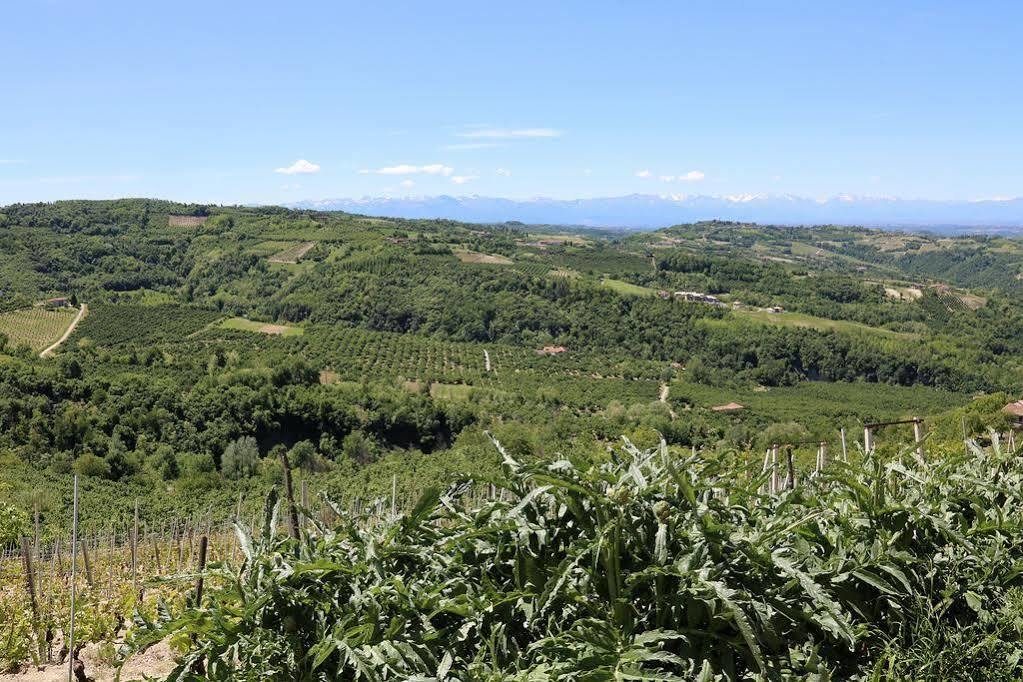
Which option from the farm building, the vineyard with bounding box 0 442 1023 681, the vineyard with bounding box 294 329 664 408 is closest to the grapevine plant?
the vineyard with bounding box 0 442 1023 681

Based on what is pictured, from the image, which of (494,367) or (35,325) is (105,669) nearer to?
(494,367)

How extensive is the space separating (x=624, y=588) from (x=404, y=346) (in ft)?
260

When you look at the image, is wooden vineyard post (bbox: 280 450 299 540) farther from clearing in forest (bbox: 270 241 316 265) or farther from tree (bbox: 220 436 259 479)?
clearing in forest (bbox: 270 241 316 265)

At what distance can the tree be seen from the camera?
4278cm

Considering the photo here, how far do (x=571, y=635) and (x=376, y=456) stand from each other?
51.1m

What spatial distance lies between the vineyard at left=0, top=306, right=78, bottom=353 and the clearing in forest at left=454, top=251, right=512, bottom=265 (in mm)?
61256

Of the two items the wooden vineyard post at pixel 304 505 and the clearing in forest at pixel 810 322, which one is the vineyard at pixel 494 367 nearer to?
the clearing in forest at pixel 810 322

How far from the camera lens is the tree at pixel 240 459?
140 feet

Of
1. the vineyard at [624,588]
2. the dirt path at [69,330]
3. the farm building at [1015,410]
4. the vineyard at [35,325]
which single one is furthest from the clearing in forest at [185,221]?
the vineyard at [624,588]

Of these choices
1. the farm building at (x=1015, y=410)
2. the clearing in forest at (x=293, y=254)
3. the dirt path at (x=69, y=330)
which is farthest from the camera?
the clearing in forest at (x=293, y=254)

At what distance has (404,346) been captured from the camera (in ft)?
263

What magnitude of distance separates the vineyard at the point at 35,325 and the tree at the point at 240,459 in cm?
2834

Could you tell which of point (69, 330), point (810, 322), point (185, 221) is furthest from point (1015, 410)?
point (185, 221)

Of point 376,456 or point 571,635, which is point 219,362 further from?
point 571,635
